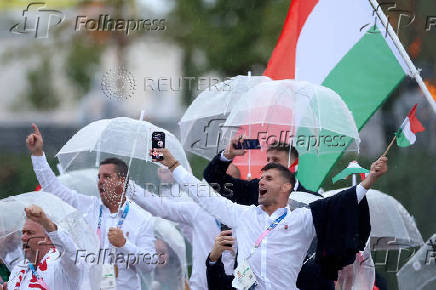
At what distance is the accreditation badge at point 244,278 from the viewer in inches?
258

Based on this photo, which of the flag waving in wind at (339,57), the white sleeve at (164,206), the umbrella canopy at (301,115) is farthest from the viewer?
the flag waving in wind at (339,57)

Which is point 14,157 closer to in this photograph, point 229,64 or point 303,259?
point 229,64

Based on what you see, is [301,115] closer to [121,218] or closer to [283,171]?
[283,171]

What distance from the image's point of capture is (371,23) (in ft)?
28.2

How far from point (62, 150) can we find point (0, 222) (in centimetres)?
74

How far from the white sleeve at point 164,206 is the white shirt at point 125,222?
0.16 metres

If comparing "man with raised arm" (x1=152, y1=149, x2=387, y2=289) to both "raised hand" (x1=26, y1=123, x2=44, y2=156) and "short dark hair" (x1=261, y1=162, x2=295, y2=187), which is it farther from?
"raised hand" (x1=26, y1=123, x2=44, y2=156)

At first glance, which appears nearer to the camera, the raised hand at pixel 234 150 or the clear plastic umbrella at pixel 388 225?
the raised hand at pixel 234 150

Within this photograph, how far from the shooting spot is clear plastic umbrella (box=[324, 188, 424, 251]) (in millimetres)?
8008

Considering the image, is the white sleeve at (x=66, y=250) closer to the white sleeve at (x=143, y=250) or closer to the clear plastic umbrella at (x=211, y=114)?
the white sleeve at (x=143, y=250)

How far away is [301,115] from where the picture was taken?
771cm

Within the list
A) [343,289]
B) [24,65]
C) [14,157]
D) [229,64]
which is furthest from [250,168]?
[24,65]
